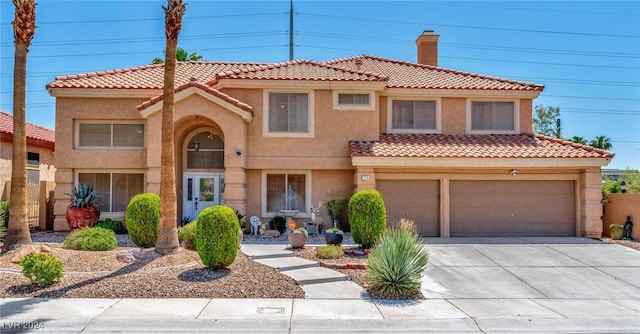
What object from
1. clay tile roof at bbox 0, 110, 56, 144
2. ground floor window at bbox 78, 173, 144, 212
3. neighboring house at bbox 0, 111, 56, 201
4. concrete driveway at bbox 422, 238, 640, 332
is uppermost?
clay tile roof at bbox 0, 110, 56, 144

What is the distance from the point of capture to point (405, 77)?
20.1 metres

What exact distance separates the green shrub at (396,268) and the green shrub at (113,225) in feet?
35.5

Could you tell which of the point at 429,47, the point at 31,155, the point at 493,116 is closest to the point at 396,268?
the point at 493,116

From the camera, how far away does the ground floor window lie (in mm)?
17844

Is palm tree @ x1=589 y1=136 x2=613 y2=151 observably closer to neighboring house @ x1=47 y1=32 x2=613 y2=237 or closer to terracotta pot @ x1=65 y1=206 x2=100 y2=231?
neighboring house @ x1=47 y1=32 x2=613 y2=237

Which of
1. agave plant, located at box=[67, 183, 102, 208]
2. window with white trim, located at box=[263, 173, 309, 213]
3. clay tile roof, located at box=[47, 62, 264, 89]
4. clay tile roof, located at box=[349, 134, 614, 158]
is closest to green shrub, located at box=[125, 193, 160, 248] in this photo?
agave plant, located at box=[67, 183, 102, 208]

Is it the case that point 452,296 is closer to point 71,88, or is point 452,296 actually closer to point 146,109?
point 146,109

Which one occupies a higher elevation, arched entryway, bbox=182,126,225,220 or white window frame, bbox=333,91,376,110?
white window frame, bbox=333,91,376,110

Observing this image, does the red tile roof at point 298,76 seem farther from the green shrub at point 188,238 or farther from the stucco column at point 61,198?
the green shrub at point 188,238

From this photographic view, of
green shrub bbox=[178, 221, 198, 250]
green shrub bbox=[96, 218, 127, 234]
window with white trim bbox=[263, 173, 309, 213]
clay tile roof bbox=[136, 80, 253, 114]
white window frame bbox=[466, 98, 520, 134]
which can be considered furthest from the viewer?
white window frame bbox=[466, 98, 520, 134]

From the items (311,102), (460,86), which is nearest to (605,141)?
(460,86)

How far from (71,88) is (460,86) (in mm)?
15519

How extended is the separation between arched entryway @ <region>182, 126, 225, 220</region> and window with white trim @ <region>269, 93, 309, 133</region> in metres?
2.50

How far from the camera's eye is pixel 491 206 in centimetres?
1730
